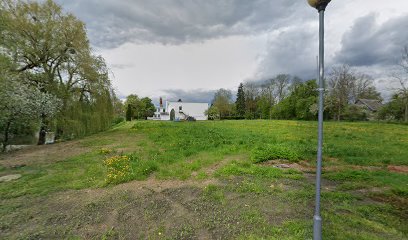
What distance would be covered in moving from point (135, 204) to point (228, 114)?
65.4m

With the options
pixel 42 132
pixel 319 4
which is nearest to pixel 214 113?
pixel 42 132

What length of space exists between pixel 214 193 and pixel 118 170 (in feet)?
12.0

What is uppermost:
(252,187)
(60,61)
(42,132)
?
(60,61)

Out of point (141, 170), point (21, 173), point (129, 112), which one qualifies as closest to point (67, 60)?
point (21, 173)

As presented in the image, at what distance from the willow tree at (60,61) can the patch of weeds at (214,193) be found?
17332 mm

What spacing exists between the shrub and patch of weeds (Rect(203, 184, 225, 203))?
2561mm

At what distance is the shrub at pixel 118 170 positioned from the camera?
623 cm

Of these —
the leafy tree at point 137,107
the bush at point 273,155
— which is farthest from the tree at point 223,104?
the bush at point 273,155

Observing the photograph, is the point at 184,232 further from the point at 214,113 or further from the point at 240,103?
the point at 240,103

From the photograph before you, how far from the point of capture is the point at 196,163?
775 cm

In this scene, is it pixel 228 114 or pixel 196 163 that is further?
pixel 228 114

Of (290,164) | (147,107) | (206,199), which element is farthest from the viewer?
(147,107)

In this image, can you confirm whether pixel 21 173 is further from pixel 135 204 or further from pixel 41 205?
pixel 135 204

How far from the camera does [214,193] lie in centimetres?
516
